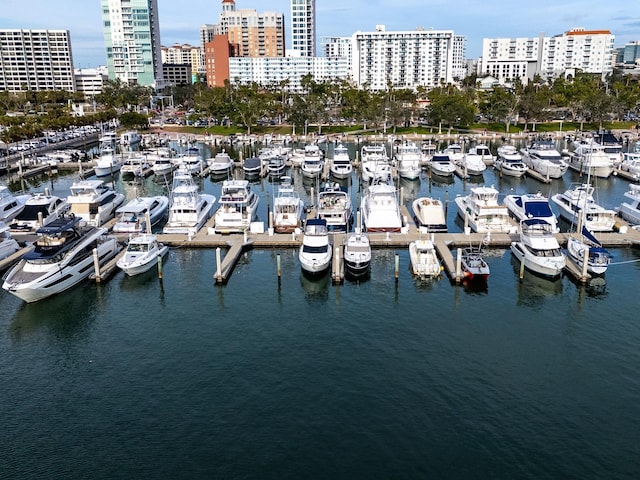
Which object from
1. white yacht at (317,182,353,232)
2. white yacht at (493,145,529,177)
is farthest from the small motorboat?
white yacht at (493,145,529,177)

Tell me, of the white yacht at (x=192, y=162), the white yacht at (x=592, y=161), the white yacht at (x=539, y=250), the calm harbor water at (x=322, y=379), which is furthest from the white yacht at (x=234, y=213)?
the white yacht at (x=592, y=161)

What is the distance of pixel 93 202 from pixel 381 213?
95.9 ft

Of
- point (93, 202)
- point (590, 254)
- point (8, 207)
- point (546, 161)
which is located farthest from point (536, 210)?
point (8, 207)

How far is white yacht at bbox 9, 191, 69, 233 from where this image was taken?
56.6 m

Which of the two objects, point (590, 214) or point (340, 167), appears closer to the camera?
point (590, 214)

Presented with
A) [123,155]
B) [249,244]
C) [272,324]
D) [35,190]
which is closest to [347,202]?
[249,244]

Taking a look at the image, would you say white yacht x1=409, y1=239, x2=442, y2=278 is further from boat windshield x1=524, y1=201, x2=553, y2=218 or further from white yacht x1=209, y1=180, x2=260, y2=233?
white yacht x1=209, y1=180, x2=260, y2=233

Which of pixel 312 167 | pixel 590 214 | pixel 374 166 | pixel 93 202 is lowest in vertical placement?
pixel 590 214

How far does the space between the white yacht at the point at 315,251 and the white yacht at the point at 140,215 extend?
16254 mm

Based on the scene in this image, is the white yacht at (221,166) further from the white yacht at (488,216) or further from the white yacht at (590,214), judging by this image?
the white yacht at (590,214)

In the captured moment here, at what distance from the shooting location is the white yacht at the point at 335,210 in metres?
53.7

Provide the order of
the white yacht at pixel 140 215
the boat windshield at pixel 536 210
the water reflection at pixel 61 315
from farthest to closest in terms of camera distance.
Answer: the white yacht at pixel 140 215
the boat windshield at pixel 536 210
the water reflection at pixel 61 315

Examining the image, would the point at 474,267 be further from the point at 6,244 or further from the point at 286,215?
the point at 6,244

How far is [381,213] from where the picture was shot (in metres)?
53.9
